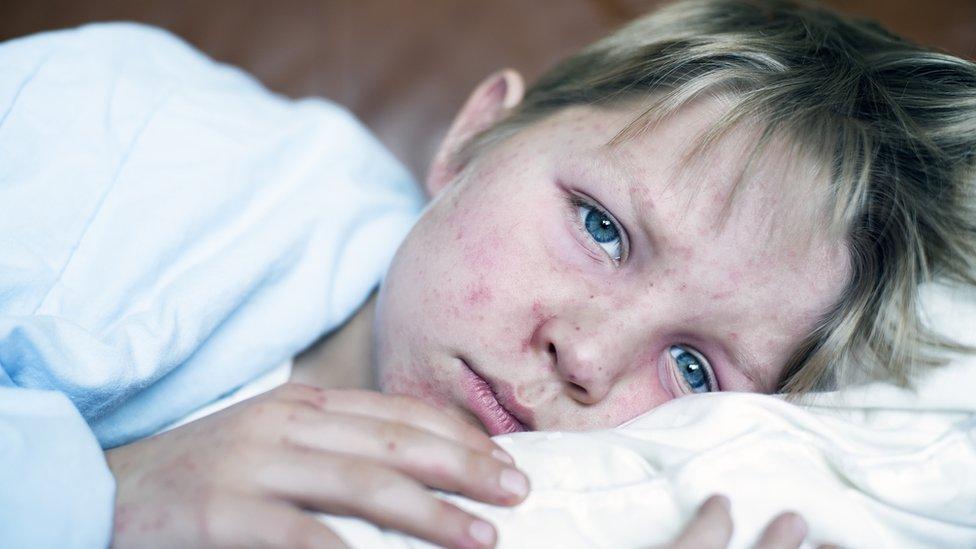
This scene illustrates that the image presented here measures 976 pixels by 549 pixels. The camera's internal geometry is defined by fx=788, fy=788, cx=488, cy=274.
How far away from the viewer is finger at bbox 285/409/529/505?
19.6 inches

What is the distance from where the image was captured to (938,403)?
0.65 metres

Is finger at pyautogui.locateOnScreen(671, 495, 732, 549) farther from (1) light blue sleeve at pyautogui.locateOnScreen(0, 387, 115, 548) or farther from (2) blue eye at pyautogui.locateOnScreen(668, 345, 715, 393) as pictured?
(1) light blue sleeve at pyautogui.locateOnScreen(0, 387, 115, 548)

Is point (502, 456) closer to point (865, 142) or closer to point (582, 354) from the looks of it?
point (582, 354)

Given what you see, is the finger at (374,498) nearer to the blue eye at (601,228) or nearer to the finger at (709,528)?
the finger at (709,528)

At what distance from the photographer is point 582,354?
625 millimetres

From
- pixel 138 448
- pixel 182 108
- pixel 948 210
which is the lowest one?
pixel 138 448

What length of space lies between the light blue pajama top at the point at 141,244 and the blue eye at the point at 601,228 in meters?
0.31

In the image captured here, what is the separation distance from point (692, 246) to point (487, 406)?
0.72ft

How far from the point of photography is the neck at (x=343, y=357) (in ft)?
2.84

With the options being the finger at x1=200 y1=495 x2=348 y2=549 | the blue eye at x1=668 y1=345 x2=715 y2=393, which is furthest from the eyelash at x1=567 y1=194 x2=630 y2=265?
the finger at x1=200 y1=495 x2=348 y2=549

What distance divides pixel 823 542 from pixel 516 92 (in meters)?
0.63

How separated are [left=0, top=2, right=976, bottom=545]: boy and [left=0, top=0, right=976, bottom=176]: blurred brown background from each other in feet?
1.47

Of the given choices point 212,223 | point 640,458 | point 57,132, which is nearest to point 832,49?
point 640,458

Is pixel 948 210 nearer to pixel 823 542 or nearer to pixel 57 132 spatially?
pixel 823 542
